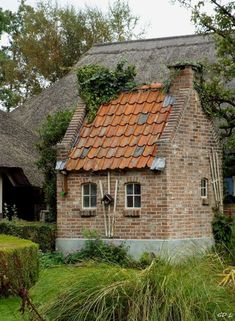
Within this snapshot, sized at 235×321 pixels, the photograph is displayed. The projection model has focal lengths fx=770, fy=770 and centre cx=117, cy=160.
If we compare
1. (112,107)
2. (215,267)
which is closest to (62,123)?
(112,107)

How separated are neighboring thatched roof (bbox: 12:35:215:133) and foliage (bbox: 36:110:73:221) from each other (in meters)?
7.01

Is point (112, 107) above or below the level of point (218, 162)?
above

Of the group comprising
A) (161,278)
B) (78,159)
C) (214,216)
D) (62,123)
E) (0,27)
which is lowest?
(161,278)

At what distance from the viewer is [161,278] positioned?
7.37m

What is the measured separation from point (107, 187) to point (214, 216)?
279cm

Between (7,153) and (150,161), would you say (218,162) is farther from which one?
(7,153)

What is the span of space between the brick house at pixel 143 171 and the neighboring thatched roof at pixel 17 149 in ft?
15.9

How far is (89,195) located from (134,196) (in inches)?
51.0

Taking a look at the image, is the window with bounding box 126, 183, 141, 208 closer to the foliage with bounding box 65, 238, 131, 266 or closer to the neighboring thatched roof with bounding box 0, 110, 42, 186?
the foliage with bounding box 65, 238, 131, 266

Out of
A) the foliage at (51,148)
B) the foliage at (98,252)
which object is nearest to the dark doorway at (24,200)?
the foliage at (51,148)

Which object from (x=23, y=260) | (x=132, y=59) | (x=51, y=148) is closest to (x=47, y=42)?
(x=132, y=59)

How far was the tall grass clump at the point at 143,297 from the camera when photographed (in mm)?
7074

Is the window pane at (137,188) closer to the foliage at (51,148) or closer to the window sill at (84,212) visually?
the window sill at (84,212)

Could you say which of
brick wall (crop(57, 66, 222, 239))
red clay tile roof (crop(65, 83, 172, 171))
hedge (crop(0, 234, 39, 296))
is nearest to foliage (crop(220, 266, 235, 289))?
hedge (crop(0, 234, 39, 296))
